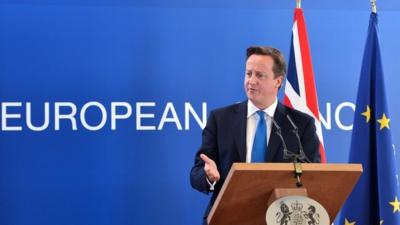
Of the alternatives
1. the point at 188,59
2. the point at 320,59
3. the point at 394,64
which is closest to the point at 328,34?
the point at 320,59

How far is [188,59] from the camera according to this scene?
3760 mm

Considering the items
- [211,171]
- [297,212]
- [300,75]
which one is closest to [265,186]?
[297,212]

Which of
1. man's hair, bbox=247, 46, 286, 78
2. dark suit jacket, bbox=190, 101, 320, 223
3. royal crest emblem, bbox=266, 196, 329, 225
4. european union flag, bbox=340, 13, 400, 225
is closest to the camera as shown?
royal crest emblem, bbox=266, 196, 329, 225

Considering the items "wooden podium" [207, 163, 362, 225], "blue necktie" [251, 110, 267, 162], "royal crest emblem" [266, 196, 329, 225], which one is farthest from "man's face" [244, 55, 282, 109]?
"royal crest emblem" [266, 196, 329, 225]

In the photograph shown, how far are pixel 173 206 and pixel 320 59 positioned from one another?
129cm

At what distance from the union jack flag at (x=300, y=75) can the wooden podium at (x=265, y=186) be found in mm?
1324

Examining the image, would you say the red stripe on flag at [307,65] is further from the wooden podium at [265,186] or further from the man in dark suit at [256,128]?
the wooden podium at [265,186]

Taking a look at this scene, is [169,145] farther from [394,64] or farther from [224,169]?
[394,64]

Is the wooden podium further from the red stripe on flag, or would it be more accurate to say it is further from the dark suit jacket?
the red stripe on flag

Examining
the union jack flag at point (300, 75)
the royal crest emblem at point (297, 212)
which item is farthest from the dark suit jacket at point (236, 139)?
the union jack flag at point (300, 75)

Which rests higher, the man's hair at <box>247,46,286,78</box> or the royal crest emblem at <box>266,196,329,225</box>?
the man's hair at <box>247,46,286,78</box>

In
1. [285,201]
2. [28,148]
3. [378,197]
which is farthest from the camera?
[28,148]

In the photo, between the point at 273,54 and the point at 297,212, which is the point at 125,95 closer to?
the point at 273,54

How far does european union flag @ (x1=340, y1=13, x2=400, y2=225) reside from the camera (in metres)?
3.15
